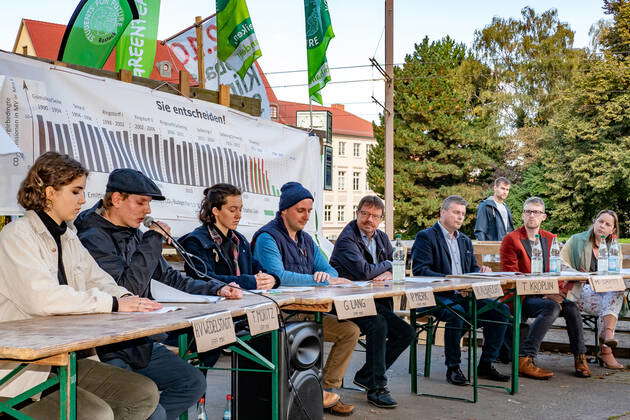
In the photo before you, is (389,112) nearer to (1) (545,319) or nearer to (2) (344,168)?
(1) (545,319)

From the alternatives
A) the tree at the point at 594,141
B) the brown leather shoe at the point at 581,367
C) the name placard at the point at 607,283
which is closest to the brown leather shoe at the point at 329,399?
the name placard at the point at 607,283

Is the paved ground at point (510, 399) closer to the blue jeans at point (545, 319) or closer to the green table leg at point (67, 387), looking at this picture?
the blue jeans at point (545, 319)

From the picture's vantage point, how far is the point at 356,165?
68062 millimetres

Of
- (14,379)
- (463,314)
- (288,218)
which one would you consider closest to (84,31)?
(288,218)

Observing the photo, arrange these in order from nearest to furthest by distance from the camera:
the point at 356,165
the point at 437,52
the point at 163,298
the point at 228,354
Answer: the point at 163,298, the point at 228,354, the point at 437,52, the point at 356,165

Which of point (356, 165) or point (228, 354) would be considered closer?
point (228, 354)

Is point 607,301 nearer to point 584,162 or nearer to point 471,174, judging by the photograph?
point 584,162

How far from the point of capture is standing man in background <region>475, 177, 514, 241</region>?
9.97m

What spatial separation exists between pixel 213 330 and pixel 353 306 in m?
1.30

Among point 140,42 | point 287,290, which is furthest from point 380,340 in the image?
point 140,42

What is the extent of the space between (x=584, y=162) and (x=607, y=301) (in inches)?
1171

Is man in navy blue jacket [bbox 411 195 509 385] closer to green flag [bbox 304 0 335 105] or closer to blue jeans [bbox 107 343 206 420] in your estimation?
blue jeans [bbox 107 343 206 420]

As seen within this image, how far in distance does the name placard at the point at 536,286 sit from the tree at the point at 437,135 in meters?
33.8

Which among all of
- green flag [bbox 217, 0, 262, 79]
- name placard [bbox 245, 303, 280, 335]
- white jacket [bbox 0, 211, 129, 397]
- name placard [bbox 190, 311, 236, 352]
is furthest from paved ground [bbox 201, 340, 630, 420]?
green flag [bbox 217, 0, 262, 79]
